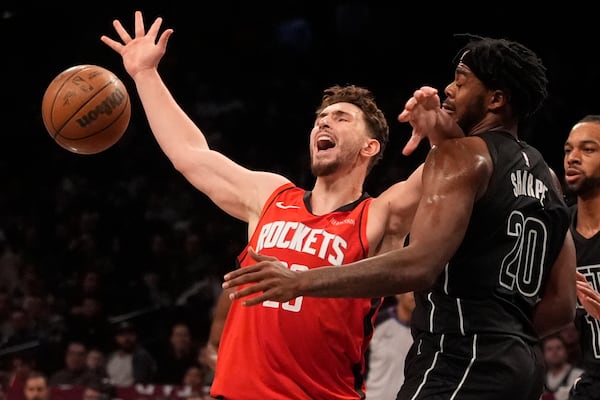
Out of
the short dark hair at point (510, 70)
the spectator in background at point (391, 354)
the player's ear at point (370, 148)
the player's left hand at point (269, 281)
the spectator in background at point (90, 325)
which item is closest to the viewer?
the player's left hand at point (269, 281)

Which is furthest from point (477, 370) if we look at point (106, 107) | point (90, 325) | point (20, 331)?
point (20, 331)

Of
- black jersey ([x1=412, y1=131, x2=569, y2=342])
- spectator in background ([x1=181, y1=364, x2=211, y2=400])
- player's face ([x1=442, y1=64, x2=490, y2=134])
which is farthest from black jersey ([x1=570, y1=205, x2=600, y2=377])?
spectator in background ([x1=181, y1=364, x2=211, y2=400])

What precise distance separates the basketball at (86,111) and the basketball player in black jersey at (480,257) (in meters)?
1.90

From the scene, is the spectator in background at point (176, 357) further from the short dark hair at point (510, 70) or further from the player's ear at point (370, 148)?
the short dark hair at point (510, 70)

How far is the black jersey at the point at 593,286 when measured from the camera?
4441 millimetres

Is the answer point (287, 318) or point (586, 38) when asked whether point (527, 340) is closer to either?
point (287, 318)

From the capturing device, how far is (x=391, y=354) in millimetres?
6867

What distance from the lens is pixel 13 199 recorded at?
12516 mm

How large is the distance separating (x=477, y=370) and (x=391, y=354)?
4.09 m

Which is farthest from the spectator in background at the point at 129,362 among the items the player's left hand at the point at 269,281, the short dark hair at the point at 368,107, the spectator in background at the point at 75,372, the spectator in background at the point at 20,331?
the player's left hand at the point at 269,281

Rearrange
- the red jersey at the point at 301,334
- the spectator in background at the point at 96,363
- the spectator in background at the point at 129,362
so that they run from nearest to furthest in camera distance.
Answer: the red jersey at the point at 301,334, the spectator in background at the point at 96,363, the spectator in background at the point at 129,362

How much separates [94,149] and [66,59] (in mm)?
10802

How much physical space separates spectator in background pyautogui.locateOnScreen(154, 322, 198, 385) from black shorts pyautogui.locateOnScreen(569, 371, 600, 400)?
16.0ft

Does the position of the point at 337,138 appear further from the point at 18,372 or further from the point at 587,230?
the point at 18,372
